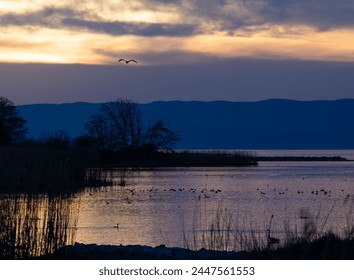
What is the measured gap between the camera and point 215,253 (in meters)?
15.6

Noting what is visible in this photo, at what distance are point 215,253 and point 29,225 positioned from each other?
3.57m

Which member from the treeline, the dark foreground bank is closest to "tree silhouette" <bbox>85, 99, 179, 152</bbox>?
the treeline

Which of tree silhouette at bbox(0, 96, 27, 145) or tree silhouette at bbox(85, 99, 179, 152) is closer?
tree silhouette at bbox(0, 96, 27, 145)

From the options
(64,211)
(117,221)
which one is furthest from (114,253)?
(117,221)

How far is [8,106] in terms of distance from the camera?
85.5 meters

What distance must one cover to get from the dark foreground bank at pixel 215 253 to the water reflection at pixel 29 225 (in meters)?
0.29

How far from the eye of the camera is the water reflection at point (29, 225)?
585 inches

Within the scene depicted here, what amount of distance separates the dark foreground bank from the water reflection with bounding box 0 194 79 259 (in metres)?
0.29

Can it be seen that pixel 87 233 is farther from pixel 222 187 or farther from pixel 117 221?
pixel 222 187

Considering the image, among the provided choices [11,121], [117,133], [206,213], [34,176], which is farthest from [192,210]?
[117,133]

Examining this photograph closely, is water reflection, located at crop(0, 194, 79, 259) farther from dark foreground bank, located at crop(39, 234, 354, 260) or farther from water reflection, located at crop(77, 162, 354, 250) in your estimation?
water reflection, located at crop(77, 162, 354, 250)

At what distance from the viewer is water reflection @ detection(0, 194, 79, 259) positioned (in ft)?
48.7

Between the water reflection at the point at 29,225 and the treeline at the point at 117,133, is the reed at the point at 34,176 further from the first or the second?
the treeline at the point at 117,133
